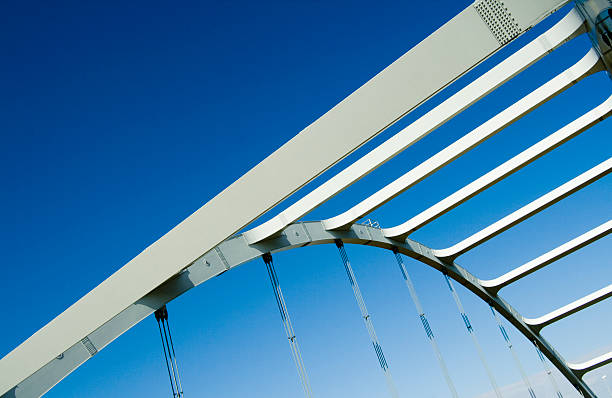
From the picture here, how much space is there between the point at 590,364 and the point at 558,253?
7.54 meters

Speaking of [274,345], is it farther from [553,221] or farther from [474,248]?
[553,221]

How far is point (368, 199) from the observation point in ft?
31.5

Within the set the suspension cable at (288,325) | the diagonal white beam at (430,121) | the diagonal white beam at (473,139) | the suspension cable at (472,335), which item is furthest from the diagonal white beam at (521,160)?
the suspension cable at (288,325)

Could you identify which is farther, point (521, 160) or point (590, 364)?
point (590, 364)

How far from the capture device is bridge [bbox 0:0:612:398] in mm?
3807

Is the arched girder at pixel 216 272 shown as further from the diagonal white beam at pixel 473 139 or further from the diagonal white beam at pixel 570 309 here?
the diagonal white beam at pixel 570 309

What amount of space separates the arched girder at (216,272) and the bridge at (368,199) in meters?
0.02

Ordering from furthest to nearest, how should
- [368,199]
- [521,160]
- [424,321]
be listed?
[424,321], [521,160], [368,199]

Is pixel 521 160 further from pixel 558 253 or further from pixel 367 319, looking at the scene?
pixel 558 253

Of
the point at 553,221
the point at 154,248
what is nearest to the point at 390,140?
the point at 154,248

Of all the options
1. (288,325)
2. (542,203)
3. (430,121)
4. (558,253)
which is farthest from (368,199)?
(558,253)

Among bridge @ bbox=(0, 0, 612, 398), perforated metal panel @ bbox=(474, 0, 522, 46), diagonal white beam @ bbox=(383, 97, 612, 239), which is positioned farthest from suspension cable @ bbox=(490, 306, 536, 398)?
perforated metal panel @ bbox=(474, 0, 522, 46)

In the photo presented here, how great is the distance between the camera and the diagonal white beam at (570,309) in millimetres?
14952

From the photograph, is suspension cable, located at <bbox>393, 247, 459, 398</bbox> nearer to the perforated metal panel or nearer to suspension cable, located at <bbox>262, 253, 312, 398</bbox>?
suspension cable, located at <bbox>262, 253, 312, 398</bbox>
